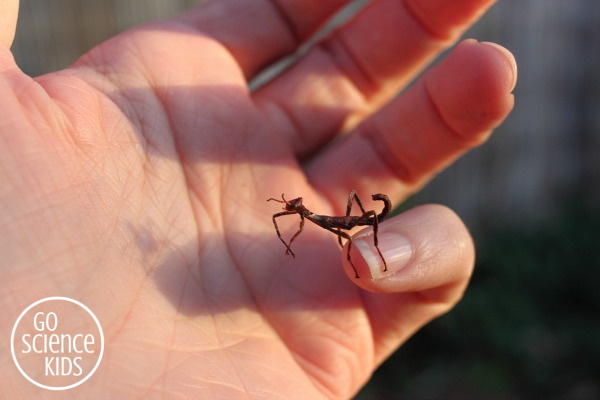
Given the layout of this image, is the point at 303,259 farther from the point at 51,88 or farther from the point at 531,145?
the point at 531,145

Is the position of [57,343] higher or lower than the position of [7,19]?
lower

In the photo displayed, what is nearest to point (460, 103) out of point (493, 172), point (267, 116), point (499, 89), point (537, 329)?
point (499, 89)

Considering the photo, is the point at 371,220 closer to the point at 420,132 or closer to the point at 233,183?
the point at 420,132

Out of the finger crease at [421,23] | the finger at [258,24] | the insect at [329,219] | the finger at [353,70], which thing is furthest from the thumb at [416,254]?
the finger at [258,24]

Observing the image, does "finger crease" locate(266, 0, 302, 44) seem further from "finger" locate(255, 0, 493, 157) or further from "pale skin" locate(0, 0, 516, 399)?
"finger" locate(255, 0, 493, 157)

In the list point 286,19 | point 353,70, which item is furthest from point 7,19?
point 353,70

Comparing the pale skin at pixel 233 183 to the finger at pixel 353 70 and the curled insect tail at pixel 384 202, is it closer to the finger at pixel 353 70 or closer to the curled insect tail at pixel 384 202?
the finger at pixel 353 70

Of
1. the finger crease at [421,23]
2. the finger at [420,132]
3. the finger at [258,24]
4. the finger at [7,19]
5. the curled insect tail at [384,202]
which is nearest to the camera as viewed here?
the finger at [7,19]
